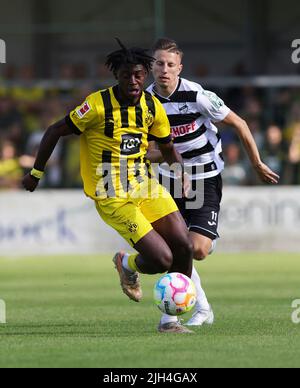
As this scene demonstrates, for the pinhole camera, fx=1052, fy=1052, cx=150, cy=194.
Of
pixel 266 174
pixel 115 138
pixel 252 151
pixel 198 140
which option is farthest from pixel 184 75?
pixel 115 138

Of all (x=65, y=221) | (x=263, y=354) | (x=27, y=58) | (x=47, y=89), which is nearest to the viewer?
(x=263, y=354)

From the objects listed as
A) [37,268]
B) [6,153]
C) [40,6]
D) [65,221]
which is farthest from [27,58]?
[37,268]

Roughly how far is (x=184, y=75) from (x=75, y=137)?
389cm

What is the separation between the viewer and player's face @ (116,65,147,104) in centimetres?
885

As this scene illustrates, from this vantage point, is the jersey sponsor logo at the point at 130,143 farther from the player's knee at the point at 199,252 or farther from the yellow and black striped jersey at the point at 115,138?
the player's knee at the point at 199,252

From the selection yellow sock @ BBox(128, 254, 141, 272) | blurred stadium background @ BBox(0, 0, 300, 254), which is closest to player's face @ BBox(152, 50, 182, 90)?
yellow sock @ BBox(128, 254, 141, 272)

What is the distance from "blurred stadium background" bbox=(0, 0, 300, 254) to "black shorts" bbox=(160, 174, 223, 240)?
354 inches

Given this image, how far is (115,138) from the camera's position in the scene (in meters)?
9.04

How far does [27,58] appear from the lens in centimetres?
2369

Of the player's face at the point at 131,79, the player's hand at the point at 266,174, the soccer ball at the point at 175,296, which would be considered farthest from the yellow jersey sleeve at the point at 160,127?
the soccer ball at the point at 175,296

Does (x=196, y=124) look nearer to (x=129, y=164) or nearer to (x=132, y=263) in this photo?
(x=129, y=164)

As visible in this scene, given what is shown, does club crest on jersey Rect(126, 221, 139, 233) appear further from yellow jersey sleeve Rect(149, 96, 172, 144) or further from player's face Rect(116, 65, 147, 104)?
player's face Rect(116, 65, 147, 104)
